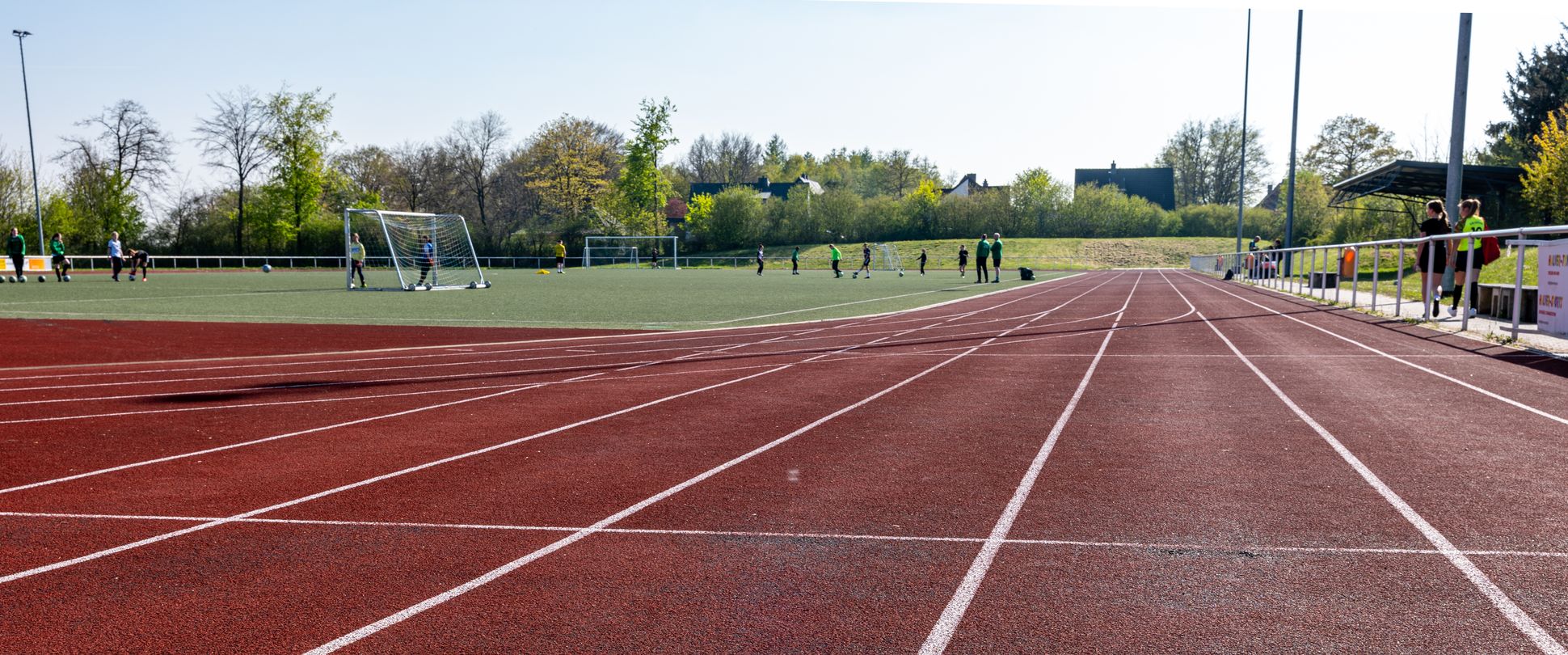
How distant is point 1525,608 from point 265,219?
71577mm

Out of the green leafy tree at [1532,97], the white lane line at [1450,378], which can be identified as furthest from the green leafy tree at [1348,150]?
the white lane line at [1450,378]

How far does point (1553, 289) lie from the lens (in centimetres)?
1038

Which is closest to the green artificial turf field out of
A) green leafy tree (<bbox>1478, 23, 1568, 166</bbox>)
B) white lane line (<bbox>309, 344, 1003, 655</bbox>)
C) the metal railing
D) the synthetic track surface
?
the synthetic track surface

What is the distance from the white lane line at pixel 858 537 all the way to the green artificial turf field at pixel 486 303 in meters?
10.4

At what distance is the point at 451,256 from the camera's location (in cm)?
3684

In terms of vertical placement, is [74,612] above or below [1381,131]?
below

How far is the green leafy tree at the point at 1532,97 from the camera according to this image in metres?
38.8

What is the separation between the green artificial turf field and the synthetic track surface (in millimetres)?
7764

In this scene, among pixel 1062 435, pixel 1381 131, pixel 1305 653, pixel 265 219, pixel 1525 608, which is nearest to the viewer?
pixel 1305 653

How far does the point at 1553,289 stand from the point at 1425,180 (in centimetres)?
2526

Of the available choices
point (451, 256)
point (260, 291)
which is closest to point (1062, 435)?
point (260, 291)

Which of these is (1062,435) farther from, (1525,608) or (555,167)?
(555,167)

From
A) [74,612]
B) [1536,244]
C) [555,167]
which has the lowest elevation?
[74,612]

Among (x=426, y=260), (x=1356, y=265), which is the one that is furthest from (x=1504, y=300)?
(x=426, y=260)
